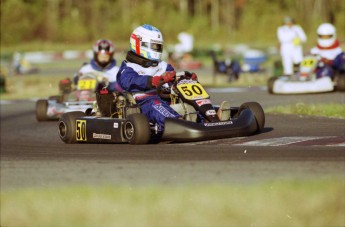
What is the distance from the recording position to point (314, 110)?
1347 cm

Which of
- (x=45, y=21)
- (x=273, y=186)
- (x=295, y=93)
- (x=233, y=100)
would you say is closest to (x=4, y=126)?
(x=233, y=100)

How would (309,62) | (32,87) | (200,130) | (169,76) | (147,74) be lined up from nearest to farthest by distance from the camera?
(200,130) → (169,76) → (147,74) → (309,62) → (32,87)

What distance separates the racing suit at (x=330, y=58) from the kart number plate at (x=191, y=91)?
8089mm

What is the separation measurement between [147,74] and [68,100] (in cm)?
488

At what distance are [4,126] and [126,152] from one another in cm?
600

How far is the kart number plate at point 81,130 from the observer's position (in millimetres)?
10586

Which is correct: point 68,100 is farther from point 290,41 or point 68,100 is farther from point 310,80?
point 290,41

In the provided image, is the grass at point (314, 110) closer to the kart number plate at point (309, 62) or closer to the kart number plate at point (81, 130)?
the kart number plate at point (309, 62)

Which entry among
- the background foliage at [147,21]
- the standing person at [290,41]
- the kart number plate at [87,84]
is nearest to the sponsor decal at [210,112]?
the kart number plate at [87,84]

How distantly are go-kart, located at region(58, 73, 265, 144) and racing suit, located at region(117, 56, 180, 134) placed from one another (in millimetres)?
77

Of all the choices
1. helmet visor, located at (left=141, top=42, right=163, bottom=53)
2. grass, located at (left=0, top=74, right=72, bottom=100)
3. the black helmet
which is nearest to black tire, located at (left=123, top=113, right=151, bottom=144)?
helmet visor, located at (left=141, top=42, right=163, bottom=53)

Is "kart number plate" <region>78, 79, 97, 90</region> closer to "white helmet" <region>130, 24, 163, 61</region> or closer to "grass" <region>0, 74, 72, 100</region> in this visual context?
"white helmet" <region>130, 24, 163, 61</region>

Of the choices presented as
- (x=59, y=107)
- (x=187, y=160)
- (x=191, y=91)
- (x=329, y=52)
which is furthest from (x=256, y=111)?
(x=329, y=52)

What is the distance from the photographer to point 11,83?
29.5 metres
